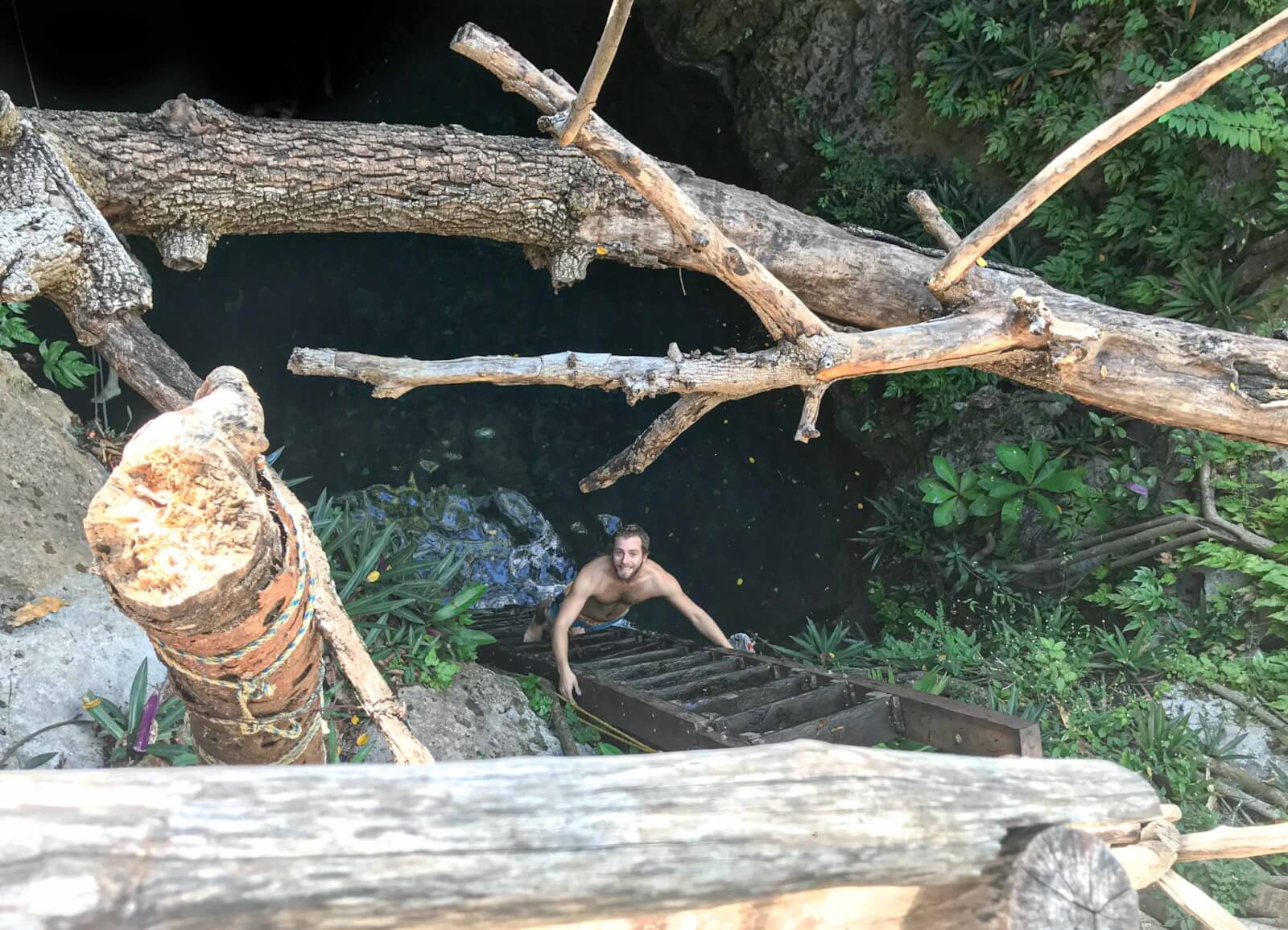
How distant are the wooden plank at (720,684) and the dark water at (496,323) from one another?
2855 mm

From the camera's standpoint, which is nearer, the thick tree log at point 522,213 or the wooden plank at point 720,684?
the thick tree log at point 522,213

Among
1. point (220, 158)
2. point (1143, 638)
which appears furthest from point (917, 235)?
point (220, 158)

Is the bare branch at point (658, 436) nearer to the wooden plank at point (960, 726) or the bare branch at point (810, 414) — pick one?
the bare branch at point (810, 414)

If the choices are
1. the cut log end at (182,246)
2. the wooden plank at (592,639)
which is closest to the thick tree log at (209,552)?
the cut log end at (182,246)

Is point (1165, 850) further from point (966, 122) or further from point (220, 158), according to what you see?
point (966, 122)

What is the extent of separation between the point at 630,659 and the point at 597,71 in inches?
142

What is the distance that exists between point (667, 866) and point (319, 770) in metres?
0.49

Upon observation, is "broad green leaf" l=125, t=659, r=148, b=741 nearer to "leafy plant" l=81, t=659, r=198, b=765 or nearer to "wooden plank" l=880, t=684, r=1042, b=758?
"leafy plant" l=81, t=659, r=198, b=765

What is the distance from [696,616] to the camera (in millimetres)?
5527

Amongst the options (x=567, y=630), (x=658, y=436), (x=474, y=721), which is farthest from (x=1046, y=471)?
(x=474, y=721)

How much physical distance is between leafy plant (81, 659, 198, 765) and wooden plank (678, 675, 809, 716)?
86.0 inches

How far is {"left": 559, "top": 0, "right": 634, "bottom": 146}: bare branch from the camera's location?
7.20 feet

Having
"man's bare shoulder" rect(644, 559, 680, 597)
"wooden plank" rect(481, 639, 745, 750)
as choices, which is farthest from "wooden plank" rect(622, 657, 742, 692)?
"man's bare shoulder" rect(644, 559, 680, 597)

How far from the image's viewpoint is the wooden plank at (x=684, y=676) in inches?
181
